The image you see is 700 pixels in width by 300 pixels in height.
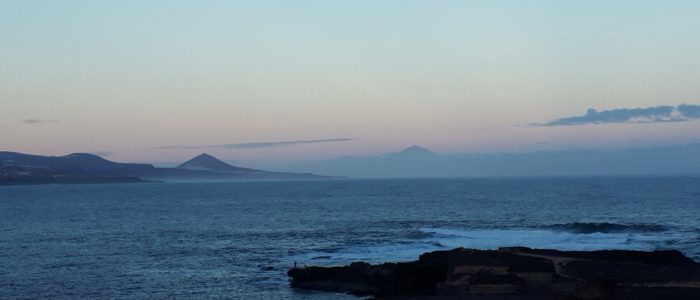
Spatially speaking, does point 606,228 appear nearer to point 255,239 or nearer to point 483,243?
point 483,243

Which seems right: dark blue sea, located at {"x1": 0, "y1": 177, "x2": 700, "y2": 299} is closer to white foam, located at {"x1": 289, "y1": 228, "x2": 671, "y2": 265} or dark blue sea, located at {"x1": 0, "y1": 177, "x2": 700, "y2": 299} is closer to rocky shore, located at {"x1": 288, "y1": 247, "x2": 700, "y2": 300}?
white foam, located at {"x1": 289, "y1": 228, "x2": 671, "y2": 265}

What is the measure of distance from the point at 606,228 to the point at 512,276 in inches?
1633

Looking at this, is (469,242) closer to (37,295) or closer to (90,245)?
(90,245)

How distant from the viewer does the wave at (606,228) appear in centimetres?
7331

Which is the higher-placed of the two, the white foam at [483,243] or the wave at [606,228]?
the wave at [606,228]

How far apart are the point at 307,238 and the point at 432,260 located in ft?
81.7

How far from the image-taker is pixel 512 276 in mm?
37438

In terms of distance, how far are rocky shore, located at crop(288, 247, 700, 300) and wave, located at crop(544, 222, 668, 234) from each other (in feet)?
94.6

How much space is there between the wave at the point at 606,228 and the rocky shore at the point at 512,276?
28821 mm

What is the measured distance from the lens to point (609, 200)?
128 metres

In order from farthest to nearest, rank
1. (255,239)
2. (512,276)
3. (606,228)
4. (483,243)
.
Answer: (606,228) < (255,239) < (483,243) < (512,276)

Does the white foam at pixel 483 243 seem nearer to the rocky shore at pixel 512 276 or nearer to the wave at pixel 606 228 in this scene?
the wave at pixel 606 228

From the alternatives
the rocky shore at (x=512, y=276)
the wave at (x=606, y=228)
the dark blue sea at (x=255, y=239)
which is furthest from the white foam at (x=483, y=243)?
the rocky shore at (x=512, y=276)

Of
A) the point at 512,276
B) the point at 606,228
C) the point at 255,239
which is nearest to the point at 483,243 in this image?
the point at 255,239
